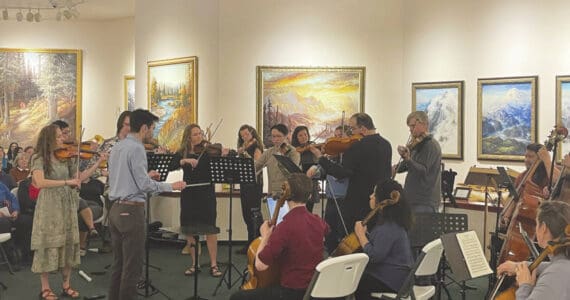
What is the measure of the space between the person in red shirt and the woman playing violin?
1.12 m

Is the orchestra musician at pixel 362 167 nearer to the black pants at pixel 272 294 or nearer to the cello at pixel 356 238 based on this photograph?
the cello at pixel 356 238

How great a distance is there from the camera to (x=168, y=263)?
24.4ft

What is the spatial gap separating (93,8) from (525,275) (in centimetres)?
987

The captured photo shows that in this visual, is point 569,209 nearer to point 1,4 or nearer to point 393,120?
point 393,120

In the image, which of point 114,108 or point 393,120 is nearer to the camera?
point 393,120

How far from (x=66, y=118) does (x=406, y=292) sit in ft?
32.2

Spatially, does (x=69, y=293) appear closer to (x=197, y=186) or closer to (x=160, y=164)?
(x=160, y=164)

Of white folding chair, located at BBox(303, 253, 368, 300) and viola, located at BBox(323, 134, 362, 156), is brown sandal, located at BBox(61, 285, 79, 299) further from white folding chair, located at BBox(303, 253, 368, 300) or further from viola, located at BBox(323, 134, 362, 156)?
white folding chair, located at BBox(303, 253, 368, 300)

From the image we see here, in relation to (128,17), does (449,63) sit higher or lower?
lower

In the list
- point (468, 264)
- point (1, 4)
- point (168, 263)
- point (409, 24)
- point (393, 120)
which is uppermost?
point (1, 4)

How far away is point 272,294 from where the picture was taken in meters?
3.94

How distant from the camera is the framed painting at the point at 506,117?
7.28m

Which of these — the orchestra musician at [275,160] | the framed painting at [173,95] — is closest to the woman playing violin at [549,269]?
the orchestra musician at [275,160]

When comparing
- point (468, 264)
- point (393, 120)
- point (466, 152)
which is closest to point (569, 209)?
point (468, 264)
